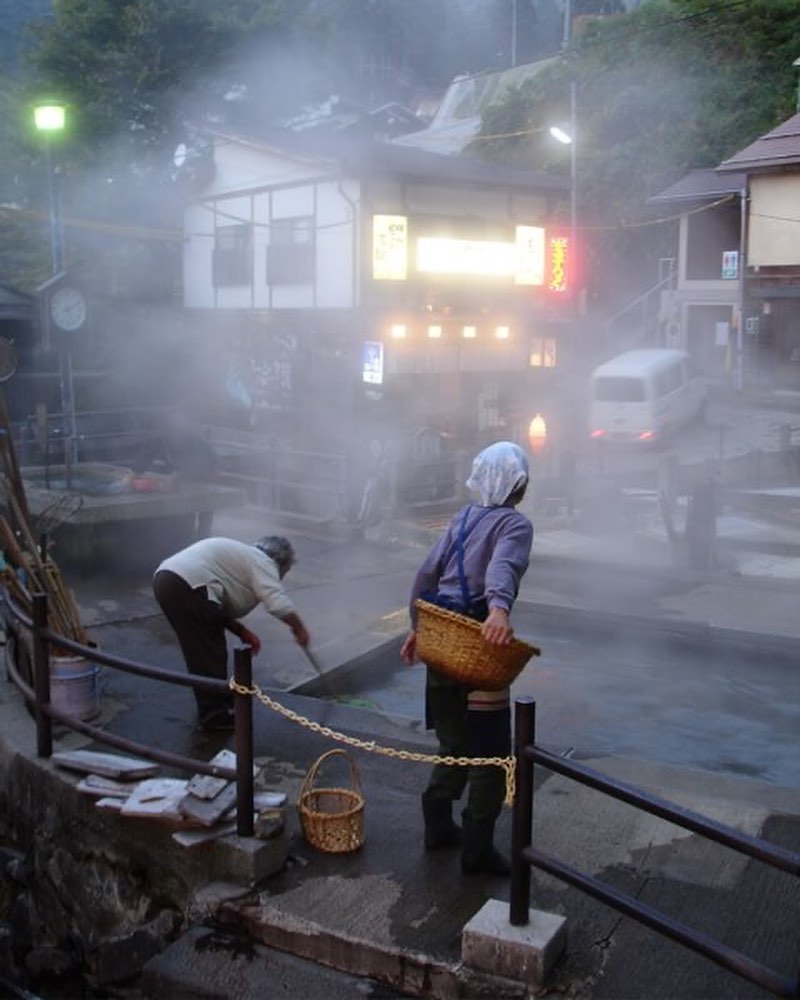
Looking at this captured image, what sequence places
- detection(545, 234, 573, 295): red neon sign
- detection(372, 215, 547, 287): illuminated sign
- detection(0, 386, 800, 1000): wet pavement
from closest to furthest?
1. detection(0, 386, 800, 1000): wet pavement
2. detection(372, 215, 547, 287): illuminated sign
3. detection(545, 234, 573, 295): red neon sign

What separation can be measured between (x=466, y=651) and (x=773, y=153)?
81.4 feet

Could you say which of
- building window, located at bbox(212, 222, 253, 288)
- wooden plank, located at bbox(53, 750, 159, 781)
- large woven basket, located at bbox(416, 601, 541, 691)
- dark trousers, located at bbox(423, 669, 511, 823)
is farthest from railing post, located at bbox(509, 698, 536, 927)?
building window, located at bbox(212, 222, 253, 288)

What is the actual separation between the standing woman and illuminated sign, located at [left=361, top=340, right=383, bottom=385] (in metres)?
18.3

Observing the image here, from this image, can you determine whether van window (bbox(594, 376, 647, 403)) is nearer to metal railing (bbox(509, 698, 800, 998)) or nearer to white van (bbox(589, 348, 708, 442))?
white van (bbox(589, 348, 708, 442))

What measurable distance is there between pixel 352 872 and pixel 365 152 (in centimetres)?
2080

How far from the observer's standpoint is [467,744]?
13.5 feet

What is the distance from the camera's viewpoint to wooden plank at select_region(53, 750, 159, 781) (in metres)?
4.77

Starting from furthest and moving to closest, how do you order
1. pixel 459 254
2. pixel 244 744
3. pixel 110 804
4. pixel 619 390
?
pixel 619 390, pixel 459 254, pixel 110 804, pixel 244 744

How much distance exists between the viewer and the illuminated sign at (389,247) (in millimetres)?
21875

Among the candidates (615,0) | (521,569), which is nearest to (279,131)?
(521,569)

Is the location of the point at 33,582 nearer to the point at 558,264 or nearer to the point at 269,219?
the point at 269,219

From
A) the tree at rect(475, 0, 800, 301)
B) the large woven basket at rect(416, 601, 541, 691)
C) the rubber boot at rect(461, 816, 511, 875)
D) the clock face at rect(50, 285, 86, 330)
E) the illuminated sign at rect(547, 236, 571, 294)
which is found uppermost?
the tree at rect(475, 0, 800, 301)

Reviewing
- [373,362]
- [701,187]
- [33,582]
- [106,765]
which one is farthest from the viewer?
[701,187]

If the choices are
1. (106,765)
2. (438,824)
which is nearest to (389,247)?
(106,765)
